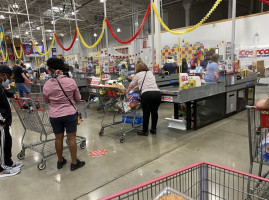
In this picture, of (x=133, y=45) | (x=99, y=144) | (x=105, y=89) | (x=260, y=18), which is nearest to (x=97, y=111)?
(x=105, y=89)

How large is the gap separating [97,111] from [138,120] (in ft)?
8.00

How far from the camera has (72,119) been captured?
116 inches

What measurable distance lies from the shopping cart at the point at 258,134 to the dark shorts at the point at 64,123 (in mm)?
2140

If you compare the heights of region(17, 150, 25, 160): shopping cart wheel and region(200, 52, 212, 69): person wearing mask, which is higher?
region(200, 52, 212, 69): person wearing mask

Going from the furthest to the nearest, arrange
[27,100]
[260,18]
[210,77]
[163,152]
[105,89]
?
[260,18]
[210,77]
[105,89]
[163,152]
[27,100]

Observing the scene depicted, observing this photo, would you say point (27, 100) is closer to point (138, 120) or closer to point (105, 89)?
point (105, 89)

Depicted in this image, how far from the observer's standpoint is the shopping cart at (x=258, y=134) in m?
1.94

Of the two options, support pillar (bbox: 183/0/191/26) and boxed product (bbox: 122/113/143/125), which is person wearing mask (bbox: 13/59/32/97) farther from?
support pillar (bbox: 183/0/191/26)

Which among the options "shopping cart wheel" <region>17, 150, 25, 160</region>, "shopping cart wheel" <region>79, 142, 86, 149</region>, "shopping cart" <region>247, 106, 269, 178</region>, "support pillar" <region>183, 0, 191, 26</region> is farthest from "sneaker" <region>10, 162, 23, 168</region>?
"support pillar" <region>183, 0, 191, 26</region>

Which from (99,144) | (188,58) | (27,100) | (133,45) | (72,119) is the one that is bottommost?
(99,144)

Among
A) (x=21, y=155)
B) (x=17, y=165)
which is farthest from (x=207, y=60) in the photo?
(x=17, y=165)

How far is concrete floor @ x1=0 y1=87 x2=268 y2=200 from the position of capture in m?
2.62

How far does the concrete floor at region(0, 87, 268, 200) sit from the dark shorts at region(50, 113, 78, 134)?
611mm

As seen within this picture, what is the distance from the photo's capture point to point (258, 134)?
2.17 metres
